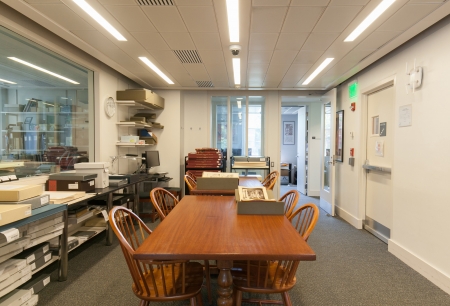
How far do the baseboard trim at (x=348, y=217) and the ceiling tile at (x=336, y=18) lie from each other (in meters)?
2.99

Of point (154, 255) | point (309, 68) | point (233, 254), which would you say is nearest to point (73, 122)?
point (154, 255)

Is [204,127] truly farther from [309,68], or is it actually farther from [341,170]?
[341,170]

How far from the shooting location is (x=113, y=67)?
3.93 metres

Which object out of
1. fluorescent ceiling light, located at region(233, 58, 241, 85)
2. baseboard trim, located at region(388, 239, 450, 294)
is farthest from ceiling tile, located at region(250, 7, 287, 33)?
baseboard trim, located at region(388, 239, 450, 294)

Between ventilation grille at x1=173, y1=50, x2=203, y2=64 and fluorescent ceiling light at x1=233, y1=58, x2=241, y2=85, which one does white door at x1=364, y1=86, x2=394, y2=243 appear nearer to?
fluorescent ceiling light at x1=233, y1=58, x2=241, y2=85

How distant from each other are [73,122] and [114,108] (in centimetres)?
81

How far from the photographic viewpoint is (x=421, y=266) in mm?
2570

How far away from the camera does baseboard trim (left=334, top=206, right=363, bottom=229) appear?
402 centimetres

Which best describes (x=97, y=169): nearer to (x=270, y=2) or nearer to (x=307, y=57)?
(x=270, y=2)

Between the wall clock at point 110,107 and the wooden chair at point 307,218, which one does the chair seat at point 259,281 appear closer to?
the wooden chair at point 307,218

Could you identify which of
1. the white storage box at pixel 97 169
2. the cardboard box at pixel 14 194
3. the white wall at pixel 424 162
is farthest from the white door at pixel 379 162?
the cardboard box at pixel 14 194

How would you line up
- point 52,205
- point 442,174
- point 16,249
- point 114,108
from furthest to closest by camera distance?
point 114,108
point 442,174
point 52,205
point 16,249

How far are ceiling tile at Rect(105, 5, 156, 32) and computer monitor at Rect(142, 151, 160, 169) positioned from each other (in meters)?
2.47

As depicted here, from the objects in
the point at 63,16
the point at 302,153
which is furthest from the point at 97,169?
the point at 302,153
